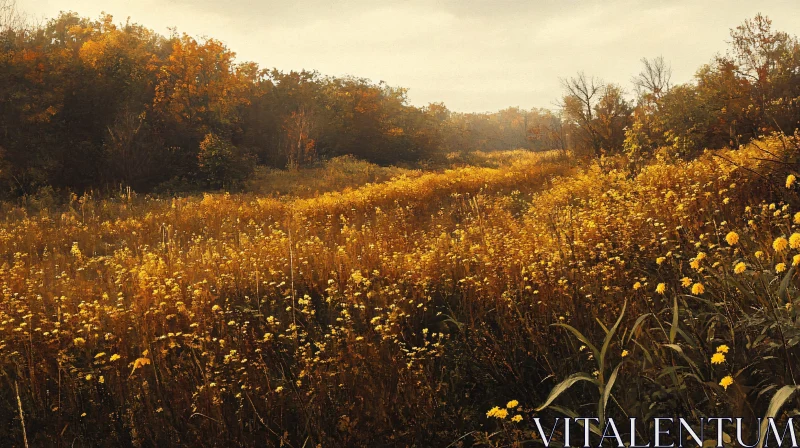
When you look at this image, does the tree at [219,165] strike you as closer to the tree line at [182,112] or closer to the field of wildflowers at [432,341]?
the tree line at [182,112]

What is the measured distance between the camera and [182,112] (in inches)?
949

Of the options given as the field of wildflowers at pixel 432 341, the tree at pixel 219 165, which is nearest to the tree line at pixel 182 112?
the tree at pixel 219 165

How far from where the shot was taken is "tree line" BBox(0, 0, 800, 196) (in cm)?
1695

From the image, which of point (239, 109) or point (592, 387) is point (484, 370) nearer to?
point (592, 387)

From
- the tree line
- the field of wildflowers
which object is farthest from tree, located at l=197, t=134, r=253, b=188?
the field of wildflowers

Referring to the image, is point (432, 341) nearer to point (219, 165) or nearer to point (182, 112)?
point (219, 165)

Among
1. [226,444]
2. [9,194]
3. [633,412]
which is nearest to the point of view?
[633,412]

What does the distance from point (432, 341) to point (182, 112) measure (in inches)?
951

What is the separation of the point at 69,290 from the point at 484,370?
14.7ft

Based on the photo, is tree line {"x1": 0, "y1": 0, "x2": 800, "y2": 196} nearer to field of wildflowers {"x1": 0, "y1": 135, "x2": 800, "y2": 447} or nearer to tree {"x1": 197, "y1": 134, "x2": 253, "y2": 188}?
tree {"x1": 197, "y1": 134, "x2": 253, "y2": 188}

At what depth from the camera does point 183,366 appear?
3096 mm

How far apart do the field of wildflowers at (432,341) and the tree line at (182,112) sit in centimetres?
1041

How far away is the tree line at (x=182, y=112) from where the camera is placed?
55.6 feet

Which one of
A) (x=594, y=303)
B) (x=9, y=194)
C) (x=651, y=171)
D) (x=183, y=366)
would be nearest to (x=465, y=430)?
(x=594, y=303)
